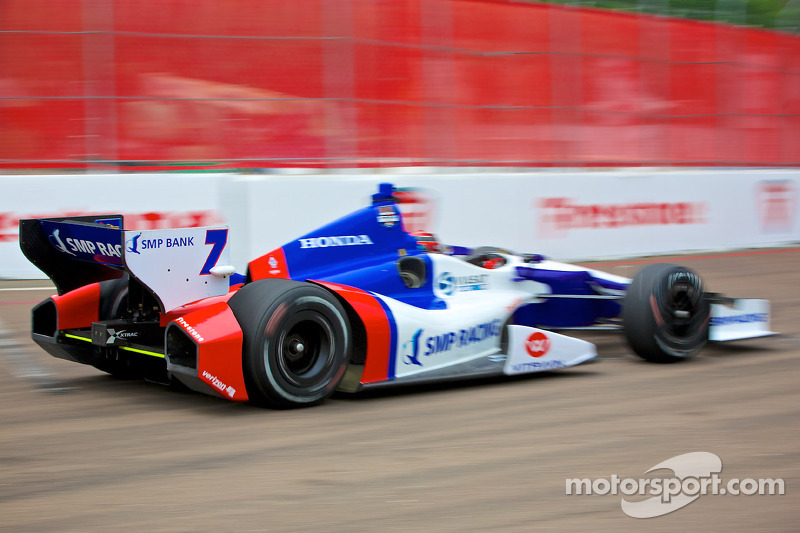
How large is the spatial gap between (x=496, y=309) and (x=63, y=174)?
5.95 m

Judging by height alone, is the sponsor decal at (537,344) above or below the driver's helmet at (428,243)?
below

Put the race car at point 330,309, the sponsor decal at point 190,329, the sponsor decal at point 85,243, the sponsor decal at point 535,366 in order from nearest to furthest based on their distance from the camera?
→ the sponsor decal at point 190,329 → the race car at point 330,309 → the sponsor decal at point 85,243 → the sponsor decal at point 535,366

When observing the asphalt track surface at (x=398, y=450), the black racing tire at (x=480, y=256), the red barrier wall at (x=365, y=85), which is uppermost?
the red barrier wall at (x=365, y=85)

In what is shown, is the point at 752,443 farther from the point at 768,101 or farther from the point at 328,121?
the point at 768,101

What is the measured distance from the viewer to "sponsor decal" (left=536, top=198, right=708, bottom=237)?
465 inches

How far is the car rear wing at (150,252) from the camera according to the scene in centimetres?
487

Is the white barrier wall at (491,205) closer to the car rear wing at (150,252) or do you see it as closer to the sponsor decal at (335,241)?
the sponsor decal at (335,241)

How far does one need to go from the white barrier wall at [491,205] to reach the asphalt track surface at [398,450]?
3.07m

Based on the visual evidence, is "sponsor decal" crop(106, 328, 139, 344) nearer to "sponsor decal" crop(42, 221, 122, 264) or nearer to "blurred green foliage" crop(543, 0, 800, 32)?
"sponsor decal" crop(42, 221, 122, 264)

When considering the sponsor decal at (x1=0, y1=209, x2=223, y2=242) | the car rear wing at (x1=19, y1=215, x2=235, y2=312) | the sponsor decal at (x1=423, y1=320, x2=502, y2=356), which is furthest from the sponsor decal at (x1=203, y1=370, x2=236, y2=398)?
the sponsor decal at (x1=0, y1=209, x2=223, y2=242)

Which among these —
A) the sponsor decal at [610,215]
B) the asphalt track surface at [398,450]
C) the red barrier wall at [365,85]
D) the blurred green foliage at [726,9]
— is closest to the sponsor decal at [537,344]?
the asphalt track surface at [398,450]

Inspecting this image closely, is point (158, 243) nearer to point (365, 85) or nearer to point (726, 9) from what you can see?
point (365, 85)

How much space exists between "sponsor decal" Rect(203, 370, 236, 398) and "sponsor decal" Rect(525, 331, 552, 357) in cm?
190

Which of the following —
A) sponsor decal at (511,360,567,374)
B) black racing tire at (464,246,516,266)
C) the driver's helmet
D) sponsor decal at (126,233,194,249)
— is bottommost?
sponsor decal at (511,360,567,374)
